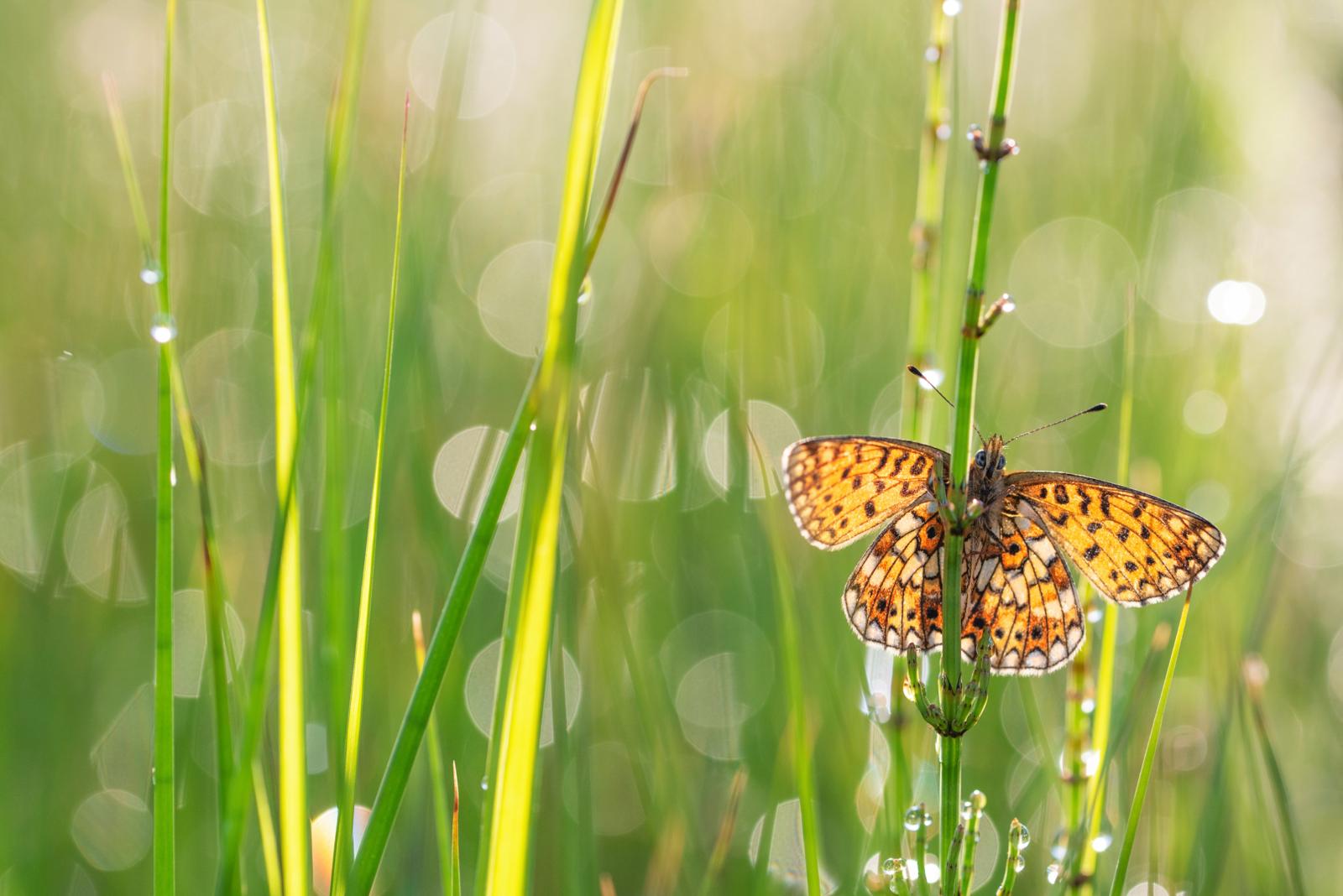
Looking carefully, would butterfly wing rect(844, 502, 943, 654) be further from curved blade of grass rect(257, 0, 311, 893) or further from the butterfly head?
curved blade of grass rect(257, 0, 311, 893)

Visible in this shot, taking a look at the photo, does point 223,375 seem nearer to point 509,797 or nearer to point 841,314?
point 841,314

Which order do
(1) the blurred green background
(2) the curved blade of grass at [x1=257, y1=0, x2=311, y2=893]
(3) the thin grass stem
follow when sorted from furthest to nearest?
(1) the blurred green background < (2) the curved blade of grass at [x1=257, y1=0, x2=311, y2=893] < (3) the thin grass stem

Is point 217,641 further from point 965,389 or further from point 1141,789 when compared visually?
point 1141,789

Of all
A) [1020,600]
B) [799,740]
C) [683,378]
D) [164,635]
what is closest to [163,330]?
[164,635]

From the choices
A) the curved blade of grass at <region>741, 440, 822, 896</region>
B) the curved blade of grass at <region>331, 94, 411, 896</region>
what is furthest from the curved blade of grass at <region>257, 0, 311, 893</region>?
the curved blade of grass at <region>741, 440, 822, 896</region>

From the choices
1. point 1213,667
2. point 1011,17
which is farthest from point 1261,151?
point 1011,17

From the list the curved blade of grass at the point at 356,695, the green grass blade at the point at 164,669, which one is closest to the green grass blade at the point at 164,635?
the green grass blade at the point at 164,669
